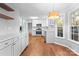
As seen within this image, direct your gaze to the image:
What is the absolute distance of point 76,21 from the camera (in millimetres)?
4730

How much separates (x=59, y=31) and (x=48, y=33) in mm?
969

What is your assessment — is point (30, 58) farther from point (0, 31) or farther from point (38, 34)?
point (38, 34)

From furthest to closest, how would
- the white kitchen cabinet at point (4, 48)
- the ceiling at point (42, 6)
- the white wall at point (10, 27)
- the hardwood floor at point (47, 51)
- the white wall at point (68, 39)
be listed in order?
the white wall at point (68, 39) < the hardwood floor at point (47, 51) < the ceiling at point (42, 6) < the white wall at point (10, 27) < the white kitchen cabinet at point (4, 48)

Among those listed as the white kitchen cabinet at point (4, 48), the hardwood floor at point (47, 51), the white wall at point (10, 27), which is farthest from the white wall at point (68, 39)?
the white kitchen cabinet at point (4, 48)

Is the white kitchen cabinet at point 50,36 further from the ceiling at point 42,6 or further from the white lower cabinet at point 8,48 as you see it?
the white lower cabinet at point 8,48

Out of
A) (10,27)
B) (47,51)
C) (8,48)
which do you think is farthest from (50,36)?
(8,48)

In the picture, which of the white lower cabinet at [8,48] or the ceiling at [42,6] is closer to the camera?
the white lower cabinet at [8,48]

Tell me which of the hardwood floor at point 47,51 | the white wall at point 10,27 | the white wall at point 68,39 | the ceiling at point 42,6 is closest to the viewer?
the white wall at point 10,27

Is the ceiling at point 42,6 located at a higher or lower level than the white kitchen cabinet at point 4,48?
higher

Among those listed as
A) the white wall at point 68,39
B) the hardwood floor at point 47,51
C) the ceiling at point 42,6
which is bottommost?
the hardwood floor at point 47,51

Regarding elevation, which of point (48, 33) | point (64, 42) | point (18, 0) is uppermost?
point (18, 0)

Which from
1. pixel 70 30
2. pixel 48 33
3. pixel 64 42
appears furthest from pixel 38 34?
pixel 70 30

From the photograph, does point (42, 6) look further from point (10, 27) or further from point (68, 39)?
point (68, 39)

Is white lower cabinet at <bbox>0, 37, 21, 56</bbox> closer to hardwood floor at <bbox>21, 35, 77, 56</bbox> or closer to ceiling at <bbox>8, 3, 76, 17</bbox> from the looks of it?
hardwood floor at <bbox>21, 35, 77, 56</bbox>
